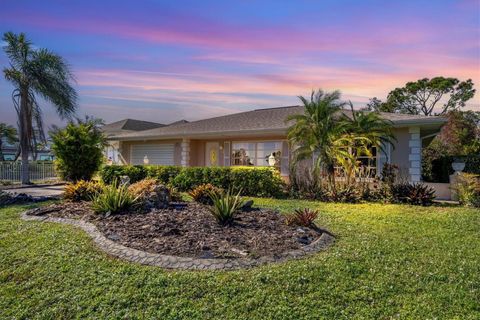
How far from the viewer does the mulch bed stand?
17.9 ft

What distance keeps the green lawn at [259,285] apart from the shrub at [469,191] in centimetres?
512

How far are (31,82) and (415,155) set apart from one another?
19868 millimetres

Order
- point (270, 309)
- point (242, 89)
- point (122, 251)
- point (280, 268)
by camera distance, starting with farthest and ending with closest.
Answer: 1. point (242, 89)
2. point (122, 251)
3. point (280, 268)
4. point (270, 309)

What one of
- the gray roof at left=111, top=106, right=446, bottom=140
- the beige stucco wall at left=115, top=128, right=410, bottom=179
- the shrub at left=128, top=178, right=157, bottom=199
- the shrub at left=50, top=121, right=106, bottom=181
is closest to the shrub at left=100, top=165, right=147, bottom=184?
the shrub at left=50, top=121, right=106, bottom=181

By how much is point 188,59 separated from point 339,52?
5109 millimetres

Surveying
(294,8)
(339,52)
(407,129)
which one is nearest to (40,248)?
(294,8)

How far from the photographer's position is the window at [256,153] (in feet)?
56.0

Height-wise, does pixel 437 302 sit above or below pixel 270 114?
below

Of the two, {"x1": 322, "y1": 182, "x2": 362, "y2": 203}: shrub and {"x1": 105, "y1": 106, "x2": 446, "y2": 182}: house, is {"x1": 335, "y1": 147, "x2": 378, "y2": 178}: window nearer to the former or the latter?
{"x1": 105, "y1": 106, "x2": 446, "y2": 182}: house

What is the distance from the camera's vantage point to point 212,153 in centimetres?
1952

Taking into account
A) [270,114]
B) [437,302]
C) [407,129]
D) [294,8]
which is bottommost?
[437,302]

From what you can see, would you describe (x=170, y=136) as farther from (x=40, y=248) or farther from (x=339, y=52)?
(x=40, y=248)

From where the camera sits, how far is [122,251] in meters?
5.42

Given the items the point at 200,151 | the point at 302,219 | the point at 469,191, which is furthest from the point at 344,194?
the point at 200,151
